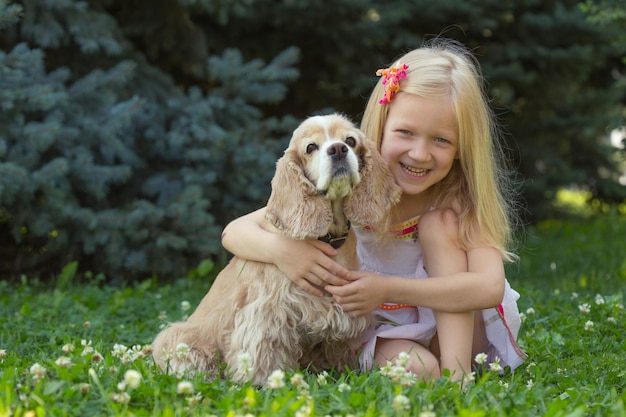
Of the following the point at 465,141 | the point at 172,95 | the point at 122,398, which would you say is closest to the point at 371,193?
the point at 465,141

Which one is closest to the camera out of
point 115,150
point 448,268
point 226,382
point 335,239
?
point 226,382

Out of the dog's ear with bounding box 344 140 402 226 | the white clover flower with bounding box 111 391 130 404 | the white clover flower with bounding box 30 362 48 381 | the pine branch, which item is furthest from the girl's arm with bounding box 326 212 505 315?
the pine branch

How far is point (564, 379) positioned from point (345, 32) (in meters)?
4.43

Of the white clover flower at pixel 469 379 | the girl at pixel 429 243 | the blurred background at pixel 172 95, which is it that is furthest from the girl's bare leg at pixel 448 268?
the blurred background at pixel 172 95

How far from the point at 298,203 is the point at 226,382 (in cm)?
75

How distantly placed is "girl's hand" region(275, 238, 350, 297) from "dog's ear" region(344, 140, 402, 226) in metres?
0.19

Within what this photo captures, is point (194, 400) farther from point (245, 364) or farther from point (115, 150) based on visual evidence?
point (115, 150)

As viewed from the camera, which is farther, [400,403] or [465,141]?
[465,141]

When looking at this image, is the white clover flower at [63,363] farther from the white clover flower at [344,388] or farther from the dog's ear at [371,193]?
the dog's ear at [371,193]

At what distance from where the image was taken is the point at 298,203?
299 cm

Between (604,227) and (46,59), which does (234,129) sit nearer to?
(46,59)

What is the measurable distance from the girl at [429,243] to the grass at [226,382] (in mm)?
Result: 247

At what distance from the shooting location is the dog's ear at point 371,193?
3074 mm

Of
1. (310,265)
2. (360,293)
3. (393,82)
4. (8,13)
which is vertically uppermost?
(8,13)
